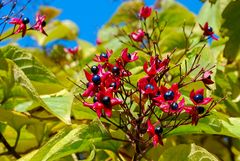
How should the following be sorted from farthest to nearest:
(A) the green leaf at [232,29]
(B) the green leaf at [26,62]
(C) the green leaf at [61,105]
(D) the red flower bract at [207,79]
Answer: (A) the green leaf at [232,29] → (B) the green leaf at [26,62] → (C) the green leaf at [61,105] → (D) the red flower bract at [207,79]

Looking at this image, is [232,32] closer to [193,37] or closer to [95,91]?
[193,37]

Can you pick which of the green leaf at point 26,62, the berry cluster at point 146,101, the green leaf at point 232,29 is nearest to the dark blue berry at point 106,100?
the berry cluster at point 146,101

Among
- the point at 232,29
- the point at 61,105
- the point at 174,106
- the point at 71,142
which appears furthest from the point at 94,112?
the point at 232,29

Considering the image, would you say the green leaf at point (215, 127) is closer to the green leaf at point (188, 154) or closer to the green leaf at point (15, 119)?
the green leaf at point (188, 154)

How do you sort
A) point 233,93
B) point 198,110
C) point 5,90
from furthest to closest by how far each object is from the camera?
point 233,93 → point 5,90 → point 198,110

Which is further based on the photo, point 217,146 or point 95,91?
point 217,146

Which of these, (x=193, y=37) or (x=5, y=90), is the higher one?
(x=193, y=37)

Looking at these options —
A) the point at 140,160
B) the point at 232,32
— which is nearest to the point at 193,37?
the point at 232,32
